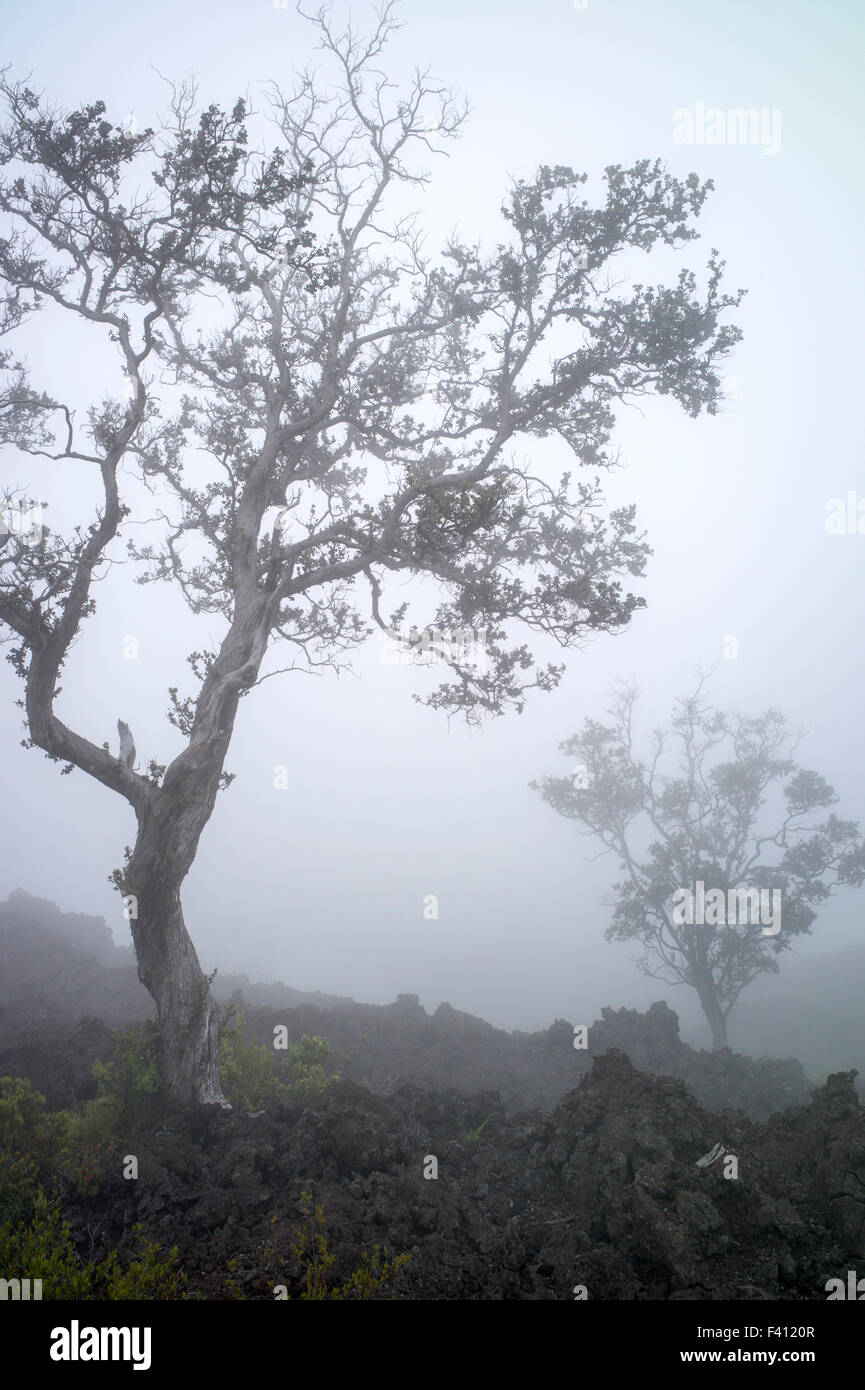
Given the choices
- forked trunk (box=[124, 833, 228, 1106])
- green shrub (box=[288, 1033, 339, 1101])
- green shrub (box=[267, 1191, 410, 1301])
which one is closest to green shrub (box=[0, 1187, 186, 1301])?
green shrub (box=[267, 1191, 410, 1301])

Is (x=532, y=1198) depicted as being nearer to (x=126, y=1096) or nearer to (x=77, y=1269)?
(x=77, y=1269)

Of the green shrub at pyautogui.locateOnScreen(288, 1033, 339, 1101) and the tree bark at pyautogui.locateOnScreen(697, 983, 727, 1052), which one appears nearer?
the green shrub at pyautogui.locateOnScreen(288, 1033, 339, 1101)

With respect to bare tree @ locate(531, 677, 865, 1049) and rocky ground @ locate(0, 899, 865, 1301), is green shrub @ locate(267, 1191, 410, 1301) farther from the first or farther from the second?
bare tree @ locate(531, 677, 865, 1049)

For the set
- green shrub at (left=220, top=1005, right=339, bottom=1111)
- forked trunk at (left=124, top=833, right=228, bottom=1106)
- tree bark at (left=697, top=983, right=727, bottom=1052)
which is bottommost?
tree bark at (left=697, top=983, right=727, bottom=1052)

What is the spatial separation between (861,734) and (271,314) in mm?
209632

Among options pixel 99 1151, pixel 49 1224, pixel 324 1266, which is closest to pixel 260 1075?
pixel 99 1151

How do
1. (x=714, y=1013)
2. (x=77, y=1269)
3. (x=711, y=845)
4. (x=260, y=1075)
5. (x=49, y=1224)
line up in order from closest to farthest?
(x=77, y=1269)
(x=49, y=1224)
(x=260, y=1075)
(x=714, y=1013)
(x=711, y=845)

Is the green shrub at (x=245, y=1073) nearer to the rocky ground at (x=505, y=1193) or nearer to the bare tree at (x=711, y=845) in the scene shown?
the rocky ground at (x=505, y=1193)

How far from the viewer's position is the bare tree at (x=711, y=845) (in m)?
23.6

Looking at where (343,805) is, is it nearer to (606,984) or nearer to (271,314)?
(606,984)

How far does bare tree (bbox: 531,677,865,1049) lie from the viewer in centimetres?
2358

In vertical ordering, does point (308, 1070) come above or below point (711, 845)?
below

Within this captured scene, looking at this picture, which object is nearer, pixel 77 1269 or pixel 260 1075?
pixel 77 1269

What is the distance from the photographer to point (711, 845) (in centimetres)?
2603
